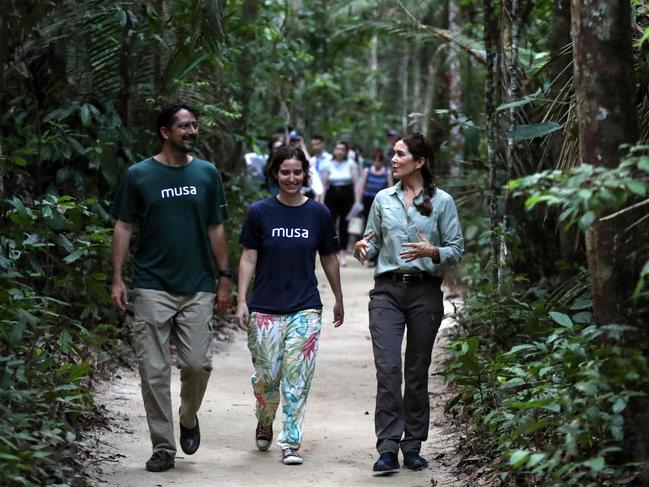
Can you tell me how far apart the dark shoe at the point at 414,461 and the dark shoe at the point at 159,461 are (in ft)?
5.00

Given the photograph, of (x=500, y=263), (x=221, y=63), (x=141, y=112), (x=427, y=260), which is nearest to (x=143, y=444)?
(x=427, y=260)

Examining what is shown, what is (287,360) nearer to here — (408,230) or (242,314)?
(242,314)

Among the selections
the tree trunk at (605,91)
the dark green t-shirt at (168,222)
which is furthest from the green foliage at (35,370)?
the tree trunk at (605,91)

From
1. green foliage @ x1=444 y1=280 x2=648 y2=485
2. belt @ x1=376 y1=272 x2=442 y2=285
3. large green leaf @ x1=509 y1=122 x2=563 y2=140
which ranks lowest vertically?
green foliage @ x1=444 y1=280 x2=648 y2=485

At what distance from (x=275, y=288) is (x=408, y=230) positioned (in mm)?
1011

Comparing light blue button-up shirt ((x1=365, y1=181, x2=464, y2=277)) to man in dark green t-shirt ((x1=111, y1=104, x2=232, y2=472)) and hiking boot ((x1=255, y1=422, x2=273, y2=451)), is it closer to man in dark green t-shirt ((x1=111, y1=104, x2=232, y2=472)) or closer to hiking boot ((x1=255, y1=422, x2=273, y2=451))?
man in dark green t-shirt ((x1=111, y1=104, x2=232, y2=472))

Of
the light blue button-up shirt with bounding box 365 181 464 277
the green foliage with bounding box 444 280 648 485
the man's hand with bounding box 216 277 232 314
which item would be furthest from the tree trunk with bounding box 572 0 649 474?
the man's hand with bounding box 216 277 232 314

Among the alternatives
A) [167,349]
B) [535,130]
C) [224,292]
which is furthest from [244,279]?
[535,130]

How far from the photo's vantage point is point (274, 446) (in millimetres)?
7871

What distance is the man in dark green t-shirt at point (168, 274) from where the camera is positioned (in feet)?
22.7

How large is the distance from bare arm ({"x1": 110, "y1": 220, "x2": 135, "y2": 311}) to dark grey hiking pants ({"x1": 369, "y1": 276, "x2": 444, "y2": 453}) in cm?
161

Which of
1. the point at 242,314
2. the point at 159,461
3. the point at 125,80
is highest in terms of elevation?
the point at 125,80

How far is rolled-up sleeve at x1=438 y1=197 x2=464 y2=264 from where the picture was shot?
22.7ft

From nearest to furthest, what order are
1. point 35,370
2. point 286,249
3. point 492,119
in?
point 35,370
point 286,249
point 492,119
